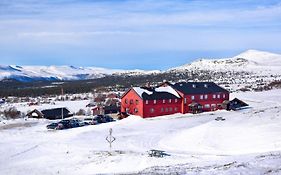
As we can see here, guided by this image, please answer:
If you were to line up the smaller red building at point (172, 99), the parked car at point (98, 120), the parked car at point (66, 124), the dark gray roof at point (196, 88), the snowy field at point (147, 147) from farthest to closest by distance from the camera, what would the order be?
1. the dark gray roof at point (196, 88)
2. the smaller red building at point (172, 99)
3. the parked car at point (98, 120)
4. the parked car at point (66, 124)
5. the snowy field at point (147, 147)

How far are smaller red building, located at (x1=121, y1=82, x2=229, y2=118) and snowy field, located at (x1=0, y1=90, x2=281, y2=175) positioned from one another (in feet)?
15.1

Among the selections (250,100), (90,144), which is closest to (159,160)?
(90,144)

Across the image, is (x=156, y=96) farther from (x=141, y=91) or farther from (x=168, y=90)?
(x=168, y=90)

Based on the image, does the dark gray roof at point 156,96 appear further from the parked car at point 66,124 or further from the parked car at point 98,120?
the parked car at point 66,124

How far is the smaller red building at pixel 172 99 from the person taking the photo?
239 feet

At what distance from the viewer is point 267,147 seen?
39875mm

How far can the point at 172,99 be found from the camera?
2982 inches

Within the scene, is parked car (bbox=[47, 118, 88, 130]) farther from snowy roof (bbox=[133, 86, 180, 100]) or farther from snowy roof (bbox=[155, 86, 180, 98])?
snowy roof (bbox=[155, 86, 180, 98])

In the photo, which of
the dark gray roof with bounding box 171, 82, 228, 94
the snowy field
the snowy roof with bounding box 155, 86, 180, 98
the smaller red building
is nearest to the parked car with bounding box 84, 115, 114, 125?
the snowy field

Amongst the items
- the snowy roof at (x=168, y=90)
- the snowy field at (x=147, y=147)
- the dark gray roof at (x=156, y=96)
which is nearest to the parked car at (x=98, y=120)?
the snowy field at (x=147, y=147)

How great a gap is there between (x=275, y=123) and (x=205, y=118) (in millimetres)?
19968

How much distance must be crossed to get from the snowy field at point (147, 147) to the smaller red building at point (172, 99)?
4600 mm

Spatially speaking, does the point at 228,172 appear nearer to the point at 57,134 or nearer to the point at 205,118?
the point at 57,134

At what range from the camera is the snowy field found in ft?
98.6
